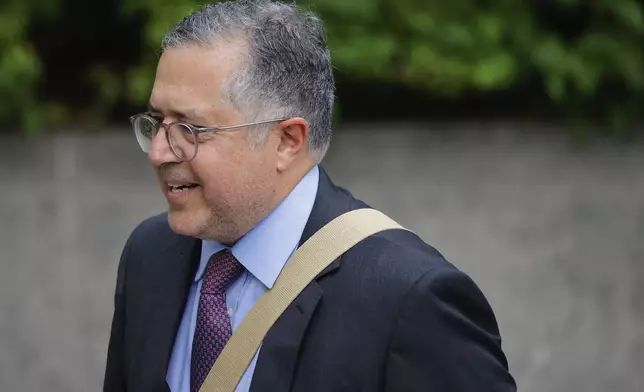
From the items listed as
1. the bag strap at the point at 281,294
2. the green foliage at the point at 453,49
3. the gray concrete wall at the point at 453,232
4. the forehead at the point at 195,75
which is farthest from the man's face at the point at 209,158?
the gray concrete wall at the point at 453,232

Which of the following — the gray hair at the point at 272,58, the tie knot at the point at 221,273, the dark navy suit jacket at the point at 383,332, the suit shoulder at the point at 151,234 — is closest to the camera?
the dark navy suit jacket at the point at 383,332

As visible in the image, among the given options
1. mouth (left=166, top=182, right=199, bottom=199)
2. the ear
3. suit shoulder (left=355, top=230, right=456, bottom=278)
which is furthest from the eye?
suit shoulder (left=355, top=230, right=456, bottom=278)

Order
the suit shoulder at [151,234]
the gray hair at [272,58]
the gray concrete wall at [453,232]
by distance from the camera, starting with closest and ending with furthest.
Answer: the gray hair at [272,58]
the suit shoulder at [151,234]
the gray concrete wall at [453,232]

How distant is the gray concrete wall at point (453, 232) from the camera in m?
4.55

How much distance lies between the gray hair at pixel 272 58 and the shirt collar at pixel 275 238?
0.41 ft

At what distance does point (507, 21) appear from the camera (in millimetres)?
4578

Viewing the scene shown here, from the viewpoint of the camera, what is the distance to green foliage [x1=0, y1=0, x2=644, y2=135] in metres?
4.39

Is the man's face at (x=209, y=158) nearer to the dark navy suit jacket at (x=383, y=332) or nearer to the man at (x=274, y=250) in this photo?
the man at (x=274, y=250)

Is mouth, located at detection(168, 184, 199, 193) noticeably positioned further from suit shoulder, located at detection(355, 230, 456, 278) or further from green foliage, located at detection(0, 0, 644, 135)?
green foliage, located at detection(0, 0, 644, 135)

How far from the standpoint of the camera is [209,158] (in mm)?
2043

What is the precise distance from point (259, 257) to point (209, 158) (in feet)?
0.82

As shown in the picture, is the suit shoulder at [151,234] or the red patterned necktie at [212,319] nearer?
the red patterned necktie at [212,319]

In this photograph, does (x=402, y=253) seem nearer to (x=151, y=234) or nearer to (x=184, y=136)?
(x=184, y=136)

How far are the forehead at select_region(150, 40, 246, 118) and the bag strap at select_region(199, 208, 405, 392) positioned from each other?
370 mm
